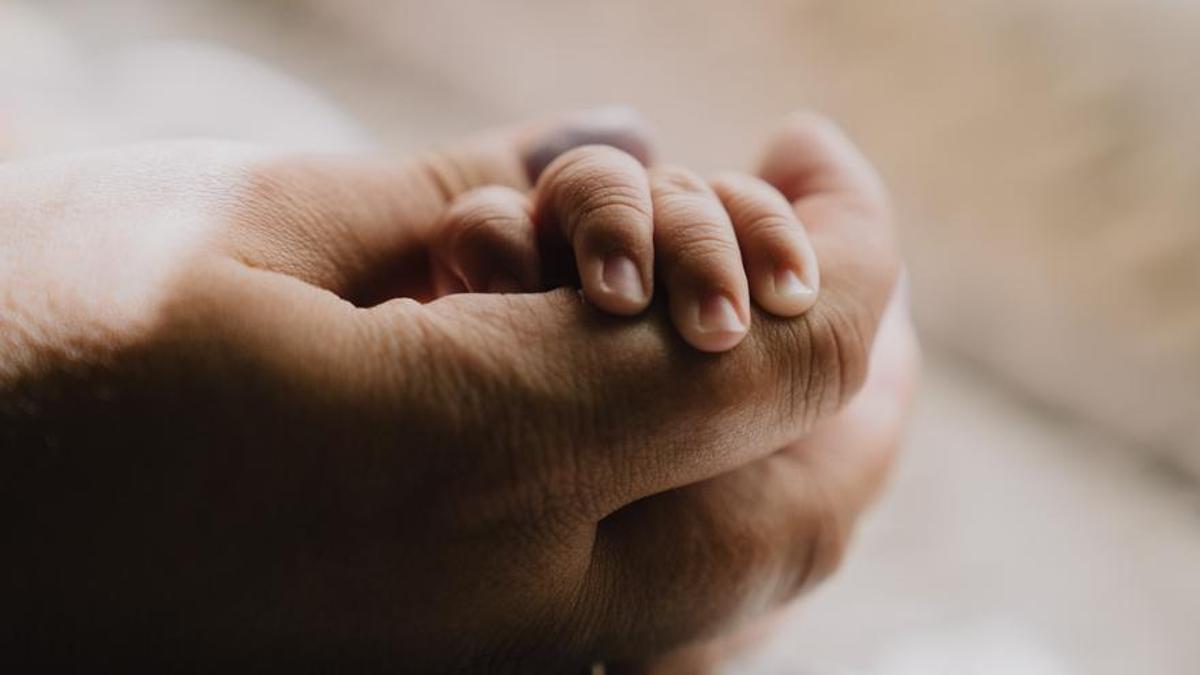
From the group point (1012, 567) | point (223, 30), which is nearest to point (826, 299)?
point (1012, 567)

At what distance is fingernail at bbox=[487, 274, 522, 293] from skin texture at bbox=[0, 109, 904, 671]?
0.10 ft

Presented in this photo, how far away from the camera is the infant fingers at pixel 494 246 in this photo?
0.47 metres

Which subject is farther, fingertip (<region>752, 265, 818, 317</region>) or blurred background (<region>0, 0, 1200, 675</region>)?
blurred background (<region>0, 0, 1200, 675</region>)

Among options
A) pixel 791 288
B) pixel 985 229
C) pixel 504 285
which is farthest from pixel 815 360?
pixel 985 229

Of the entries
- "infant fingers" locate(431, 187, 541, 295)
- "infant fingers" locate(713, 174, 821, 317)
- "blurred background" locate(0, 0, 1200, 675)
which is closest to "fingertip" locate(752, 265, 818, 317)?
"infant fingers" locate(713, 174, 821, 317)

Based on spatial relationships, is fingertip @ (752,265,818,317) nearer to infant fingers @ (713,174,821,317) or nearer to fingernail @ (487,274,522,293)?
infant fingers @ (713,174,821,317)

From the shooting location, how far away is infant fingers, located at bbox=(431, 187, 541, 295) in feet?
1.55

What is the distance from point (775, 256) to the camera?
46 cm

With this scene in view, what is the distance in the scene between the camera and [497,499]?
406mm

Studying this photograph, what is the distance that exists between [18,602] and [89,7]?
0.84m

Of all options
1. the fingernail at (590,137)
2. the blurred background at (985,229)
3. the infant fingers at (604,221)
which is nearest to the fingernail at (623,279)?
the infant fingers at (604,221)

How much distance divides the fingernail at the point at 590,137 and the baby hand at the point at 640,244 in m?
0.11

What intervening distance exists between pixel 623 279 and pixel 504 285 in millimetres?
73

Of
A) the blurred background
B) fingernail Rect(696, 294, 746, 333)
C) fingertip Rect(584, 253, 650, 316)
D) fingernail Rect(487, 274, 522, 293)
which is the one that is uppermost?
fingertip Rect(584, 253, 650, 316)
